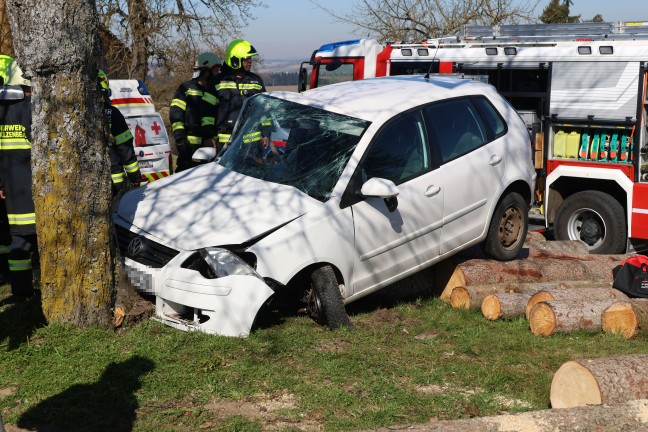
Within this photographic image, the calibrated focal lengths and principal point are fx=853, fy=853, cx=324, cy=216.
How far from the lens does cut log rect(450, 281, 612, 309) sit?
23.4ft

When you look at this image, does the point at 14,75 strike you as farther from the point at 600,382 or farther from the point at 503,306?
the point at 600,382

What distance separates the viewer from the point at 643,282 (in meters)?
7.42

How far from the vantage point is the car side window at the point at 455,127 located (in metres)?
7.25

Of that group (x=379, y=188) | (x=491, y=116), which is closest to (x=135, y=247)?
(x=379, y=188)

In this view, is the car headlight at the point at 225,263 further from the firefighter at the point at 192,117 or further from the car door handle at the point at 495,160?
the firefighter at the point at 192,117

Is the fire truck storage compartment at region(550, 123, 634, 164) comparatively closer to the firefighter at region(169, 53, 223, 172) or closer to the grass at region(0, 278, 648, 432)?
the grass at region(0, 278, 648, 432)

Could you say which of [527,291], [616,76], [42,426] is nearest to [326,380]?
[42,426]

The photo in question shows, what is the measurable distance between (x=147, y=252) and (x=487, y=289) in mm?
2904

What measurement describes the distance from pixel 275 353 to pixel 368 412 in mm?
1062

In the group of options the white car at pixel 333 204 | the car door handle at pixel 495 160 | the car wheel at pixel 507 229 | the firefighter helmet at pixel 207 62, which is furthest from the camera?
the firefighter helmet at pixel 207 62

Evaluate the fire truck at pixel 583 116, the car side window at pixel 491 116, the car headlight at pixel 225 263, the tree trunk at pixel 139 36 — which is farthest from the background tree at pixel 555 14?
the car headlight at pixel 225 263

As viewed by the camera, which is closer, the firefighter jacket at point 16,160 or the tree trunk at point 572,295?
the firefighter jacket at point 16,160

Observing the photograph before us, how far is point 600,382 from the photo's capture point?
4.67 meters

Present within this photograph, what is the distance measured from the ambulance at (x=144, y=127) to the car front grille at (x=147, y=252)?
369cm
